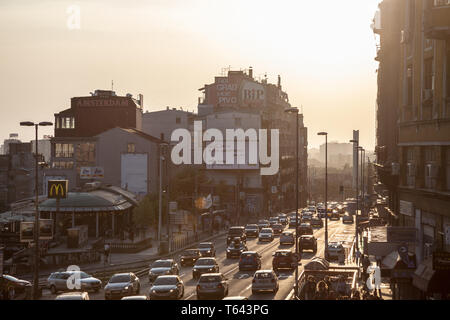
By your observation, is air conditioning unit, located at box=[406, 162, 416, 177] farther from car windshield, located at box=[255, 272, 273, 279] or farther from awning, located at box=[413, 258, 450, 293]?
car windshield, located at box=[255, 272, 273, 279]

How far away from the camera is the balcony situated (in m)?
27.2

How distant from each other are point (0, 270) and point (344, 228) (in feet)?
240

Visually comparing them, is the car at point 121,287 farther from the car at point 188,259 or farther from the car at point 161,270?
the car at point 188,259

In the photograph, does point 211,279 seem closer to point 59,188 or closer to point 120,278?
point 120,278

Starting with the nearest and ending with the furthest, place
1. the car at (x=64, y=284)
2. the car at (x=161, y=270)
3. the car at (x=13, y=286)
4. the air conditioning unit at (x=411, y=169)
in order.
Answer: the air conditioning unit at (x=411, y=169)
the car at (x=13, y=286)
the car at (x=64, y=284)
the car at (x=161, y=270)

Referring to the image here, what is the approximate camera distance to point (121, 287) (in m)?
35.7

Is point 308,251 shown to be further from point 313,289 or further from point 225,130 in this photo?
point 225,130

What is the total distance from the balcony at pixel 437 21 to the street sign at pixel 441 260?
28.9 feet

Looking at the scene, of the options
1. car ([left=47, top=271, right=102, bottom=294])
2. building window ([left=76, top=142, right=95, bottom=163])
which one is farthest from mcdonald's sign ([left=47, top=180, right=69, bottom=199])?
building window ([left=76, top=142, right=95, bottom=163])

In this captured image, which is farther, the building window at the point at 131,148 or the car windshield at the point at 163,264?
the building window at the point at 131,148

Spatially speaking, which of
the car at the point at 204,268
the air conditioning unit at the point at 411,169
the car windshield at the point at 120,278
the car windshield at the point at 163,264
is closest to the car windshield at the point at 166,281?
the car windshield at the point at 120,278

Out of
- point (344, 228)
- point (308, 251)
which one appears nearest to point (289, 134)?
point (344, 228)

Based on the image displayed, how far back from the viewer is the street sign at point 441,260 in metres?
24.4

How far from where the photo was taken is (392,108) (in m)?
59.3
